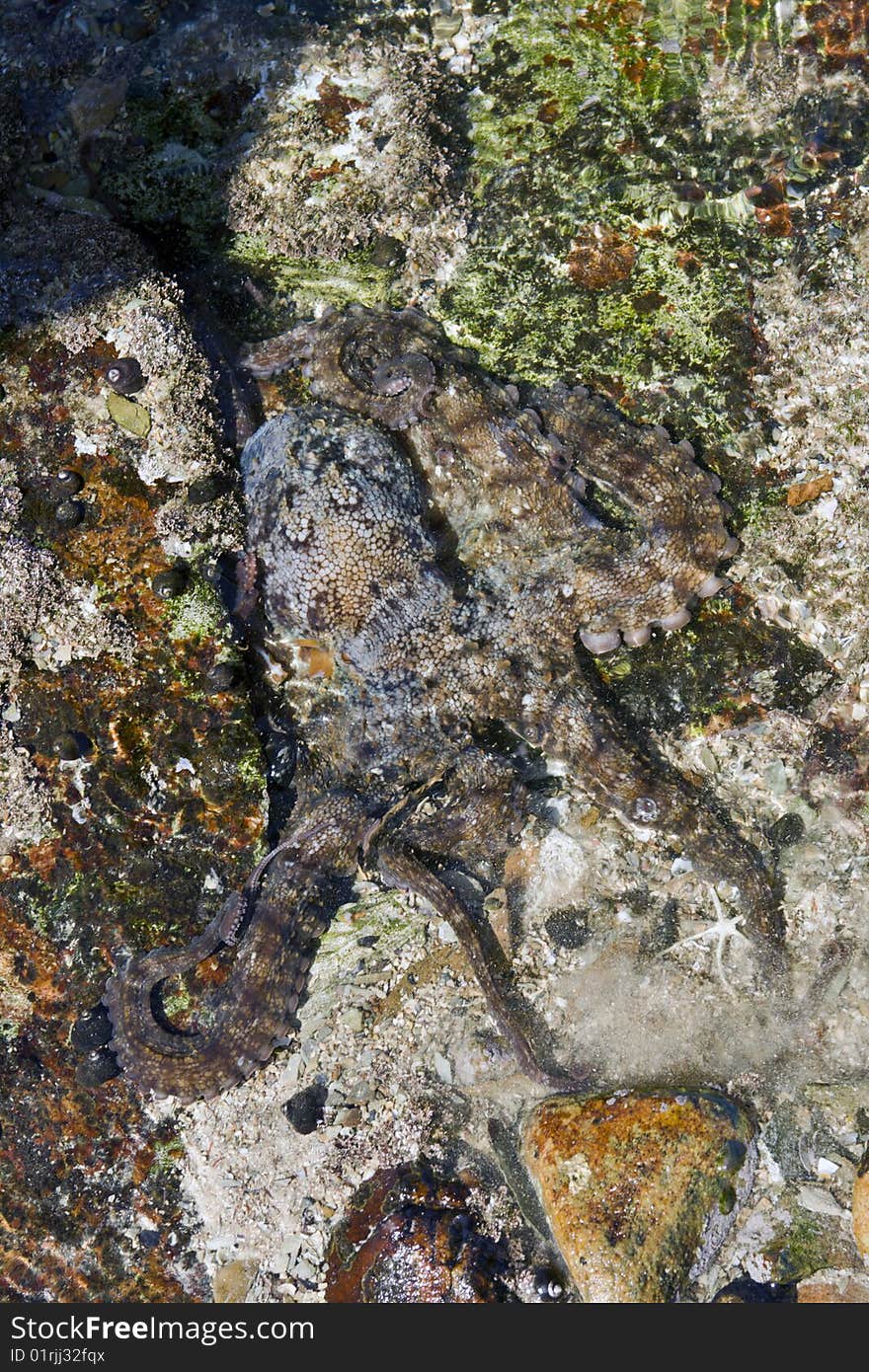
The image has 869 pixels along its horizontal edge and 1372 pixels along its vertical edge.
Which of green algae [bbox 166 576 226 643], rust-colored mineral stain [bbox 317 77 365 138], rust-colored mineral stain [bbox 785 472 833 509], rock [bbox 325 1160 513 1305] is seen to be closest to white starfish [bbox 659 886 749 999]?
rock [bbox 325 1160 513 1305]

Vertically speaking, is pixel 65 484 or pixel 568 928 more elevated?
pixel 65 484

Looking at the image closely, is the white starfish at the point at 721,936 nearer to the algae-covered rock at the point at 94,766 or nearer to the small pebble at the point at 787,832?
the small pebble at the point at 787,832

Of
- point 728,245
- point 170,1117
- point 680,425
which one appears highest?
point 728,245

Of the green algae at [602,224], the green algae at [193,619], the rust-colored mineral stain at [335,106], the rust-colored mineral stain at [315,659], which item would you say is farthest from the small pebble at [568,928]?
the rust-colored mineral stain at [335,106]

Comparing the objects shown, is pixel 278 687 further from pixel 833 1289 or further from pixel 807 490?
pixel 833 1289

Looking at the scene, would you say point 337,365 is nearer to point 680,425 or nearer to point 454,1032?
point 680,425

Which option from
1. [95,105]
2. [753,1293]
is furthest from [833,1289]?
[95,105]

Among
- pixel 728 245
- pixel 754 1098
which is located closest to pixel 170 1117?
pixel 754 1098
